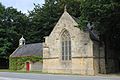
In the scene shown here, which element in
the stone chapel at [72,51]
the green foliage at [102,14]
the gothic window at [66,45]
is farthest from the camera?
the gothic window at [66,45]

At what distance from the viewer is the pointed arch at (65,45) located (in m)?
46.6

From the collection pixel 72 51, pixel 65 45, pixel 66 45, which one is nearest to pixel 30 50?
pixel 65 45

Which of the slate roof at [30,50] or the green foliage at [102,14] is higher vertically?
the green foliage at [102,14]

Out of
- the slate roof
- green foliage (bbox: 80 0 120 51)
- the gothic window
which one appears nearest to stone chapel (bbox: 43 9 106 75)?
the gothic window

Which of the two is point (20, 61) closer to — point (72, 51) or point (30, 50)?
point (30, 50)

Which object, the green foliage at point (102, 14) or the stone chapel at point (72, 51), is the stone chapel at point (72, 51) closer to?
the stone chapel at point (72, 51)

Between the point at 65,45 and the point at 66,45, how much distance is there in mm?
231

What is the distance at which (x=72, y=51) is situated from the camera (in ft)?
150

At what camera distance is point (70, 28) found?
46.4 m

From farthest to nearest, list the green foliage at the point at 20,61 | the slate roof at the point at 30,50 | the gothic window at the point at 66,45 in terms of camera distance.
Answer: the slate roof at the point at 30,50 < the green foliage at the point at 20,61 < the gothic window at the point at 66,45

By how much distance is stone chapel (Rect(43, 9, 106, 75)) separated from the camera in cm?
4347

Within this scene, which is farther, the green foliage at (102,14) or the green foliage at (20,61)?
the green foliage at (20,61)

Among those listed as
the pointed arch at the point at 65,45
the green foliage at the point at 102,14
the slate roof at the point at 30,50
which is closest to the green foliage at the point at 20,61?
the slate roof at the point at 30,50

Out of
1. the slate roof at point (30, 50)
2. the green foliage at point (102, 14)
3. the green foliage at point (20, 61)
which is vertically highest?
the green foliage at point (102, 14)
